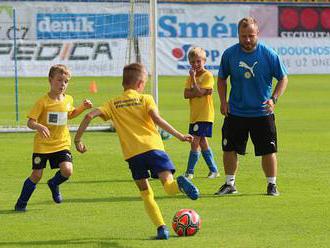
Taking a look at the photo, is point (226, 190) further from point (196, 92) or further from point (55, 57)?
point (55, 57)

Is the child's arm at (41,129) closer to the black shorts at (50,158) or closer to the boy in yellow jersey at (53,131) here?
the boy in yellow jersey at (53,131)

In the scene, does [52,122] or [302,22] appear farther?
[302,22]

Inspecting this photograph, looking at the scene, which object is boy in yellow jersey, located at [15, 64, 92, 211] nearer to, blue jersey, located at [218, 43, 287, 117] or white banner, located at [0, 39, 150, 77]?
blue jersey, located at [218, 43, 287, 117]

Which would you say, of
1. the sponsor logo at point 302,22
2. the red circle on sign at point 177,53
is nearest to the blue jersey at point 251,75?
the red circle on sign at point 177,53

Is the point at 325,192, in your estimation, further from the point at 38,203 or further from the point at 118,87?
the point at 118,87

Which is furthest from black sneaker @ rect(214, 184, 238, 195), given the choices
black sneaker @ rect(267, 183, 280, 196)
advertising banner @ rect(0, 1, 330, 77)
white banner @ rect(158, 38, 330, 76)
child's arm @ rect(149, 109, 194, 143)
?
white banner @ rect(158, 38, 330, 76)

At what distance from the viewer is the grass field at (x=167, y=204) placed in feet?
30.8

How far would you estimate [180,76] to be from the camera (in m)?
38.8

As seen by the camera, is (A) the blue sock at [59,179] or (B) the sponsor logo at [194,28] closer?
(A) the blue sock at [59,179]

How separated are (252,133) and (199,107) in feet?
5.30

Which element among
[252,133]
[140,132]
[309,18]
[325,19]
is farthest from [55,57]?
[140,132]

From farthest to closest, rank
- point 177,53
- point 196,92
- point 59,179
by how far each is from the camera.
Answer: point 177,53 → point 196,92 → point 59,179

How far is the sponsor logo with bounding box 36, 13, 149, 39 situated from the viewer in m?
29.0

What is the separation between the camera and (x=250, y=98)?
11992 millimetres
